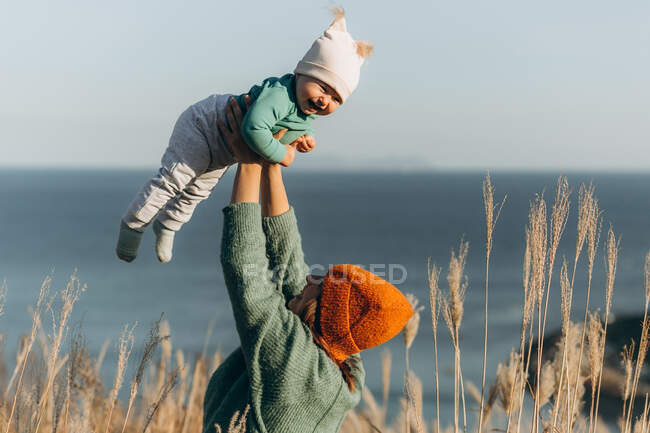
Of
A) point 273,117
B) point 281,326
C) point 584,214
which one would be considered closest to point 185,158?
point 273,117

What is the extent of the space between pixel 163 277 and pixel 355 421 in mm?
32272

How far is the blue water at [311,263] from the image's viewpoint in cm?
1959

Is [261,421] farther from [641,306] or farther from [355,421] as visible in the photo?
[641,306]

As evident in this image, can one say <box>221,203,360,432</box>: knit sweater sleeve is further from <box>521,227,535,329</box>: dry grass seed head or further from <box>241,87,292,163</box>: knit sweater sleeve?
<box>521,227,535,329</box>: dry grass seed head

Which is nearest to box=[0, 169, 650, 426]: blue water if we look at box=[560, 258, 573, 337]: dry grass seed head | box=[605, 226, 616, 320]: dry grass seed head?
box=[605, 226, 616, 320]: dry grass seed head

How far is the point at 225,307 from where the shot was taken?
84.6 feet

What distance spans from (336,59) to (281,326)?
1.06 metres

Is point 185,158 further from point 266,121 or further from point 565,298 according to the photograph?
point 565,298

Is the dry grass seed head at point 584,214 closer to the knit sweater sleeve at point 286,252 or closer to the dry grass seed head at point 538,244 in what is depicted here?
the dry grass seed head at point 538,244

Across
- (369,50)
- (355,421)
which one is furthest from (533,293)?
(355,421)

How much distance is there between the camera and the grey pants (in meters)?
2.32

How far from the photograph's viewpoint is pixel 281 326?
5.60 feet

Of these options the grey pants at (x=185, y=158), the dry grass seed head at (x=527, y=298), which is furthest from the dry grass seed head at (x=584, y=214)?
the grey pants at (x=185, y=158)

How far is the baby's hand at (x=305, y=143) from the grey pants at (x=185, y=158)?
0.86ft
